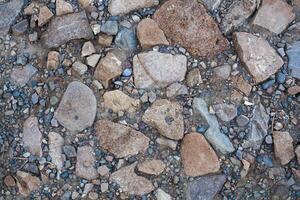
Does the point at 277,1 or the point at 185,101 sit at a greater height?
the point at 277,1

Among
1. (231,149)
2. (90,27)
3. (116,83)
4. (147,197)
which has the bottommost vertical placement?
(147,197)

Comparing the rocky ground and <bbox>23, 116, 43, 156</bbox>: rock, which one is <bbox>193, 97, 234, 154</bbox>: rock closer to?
the rocky ground

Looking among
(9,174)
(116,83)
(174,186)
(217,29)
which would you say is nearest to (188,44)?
(217,29)

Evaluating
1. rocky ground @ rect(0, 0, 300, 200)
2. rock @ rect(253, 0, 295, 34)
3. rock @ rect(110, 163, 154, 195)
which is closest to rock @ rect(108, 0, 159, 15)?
rocky ground @ rect(0, 0, 300, 200)

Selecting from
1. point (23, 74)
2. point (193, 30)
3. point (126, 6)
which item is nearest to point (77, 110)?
point (23, 74)

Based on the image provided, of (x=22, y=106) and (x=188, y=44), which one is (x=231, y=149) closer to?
(x=188, y=44)
